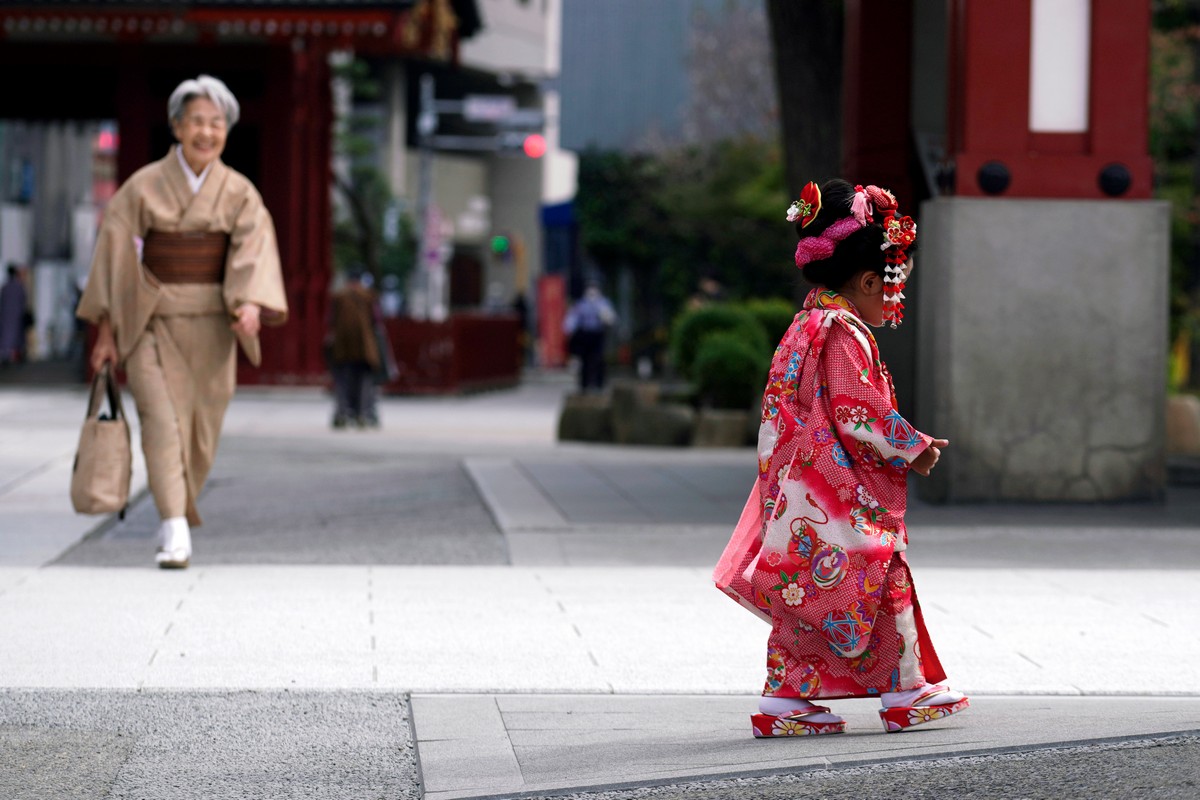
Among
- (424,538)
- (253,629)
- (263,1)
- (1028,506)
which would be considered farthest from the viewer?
(263,1)

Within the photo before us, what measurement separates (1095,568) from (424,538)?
3.07 m

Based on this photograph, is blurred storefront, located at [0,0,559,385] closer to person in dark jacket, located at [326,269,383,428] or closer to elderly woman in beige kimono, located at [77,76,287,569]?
person in dark jacket, located at [326,269,383,428]

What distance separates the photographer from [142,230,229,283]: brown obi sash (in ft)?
25.4

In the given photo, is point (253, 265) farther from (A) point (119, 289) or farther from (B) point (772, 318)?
(B) point (772, 318)

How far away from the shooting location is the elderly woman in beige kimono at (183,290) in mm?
7613

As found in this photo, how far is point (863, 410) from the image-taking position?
4.47 m

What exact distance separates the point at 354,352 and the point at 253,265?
9.52m

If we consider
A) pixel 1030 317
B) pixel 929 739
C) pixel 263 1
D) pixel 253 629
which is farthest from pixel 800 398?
pixel 263 1

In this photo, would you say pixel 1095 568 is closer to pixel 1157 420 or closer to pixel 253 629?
pixel 1157 420

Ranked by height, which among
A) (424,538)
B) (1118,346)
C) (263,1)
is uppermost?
(263,1)

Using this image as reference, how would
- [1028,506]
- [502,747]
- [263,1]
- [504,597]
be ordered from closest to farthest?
[502,747]
[504,597]
[1028,506]
[263,1]

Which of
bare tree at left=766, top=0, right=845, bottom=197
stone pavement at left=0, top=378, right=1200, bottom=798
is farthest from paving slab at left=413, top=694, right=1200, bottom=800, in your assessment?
bare tree at left=766, top=0, right=845, bottom=197

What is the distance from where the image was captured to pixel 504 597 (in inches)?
268

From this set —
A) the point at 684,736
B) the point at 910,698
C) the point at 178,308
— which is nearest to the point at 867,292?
the point at 910,698
